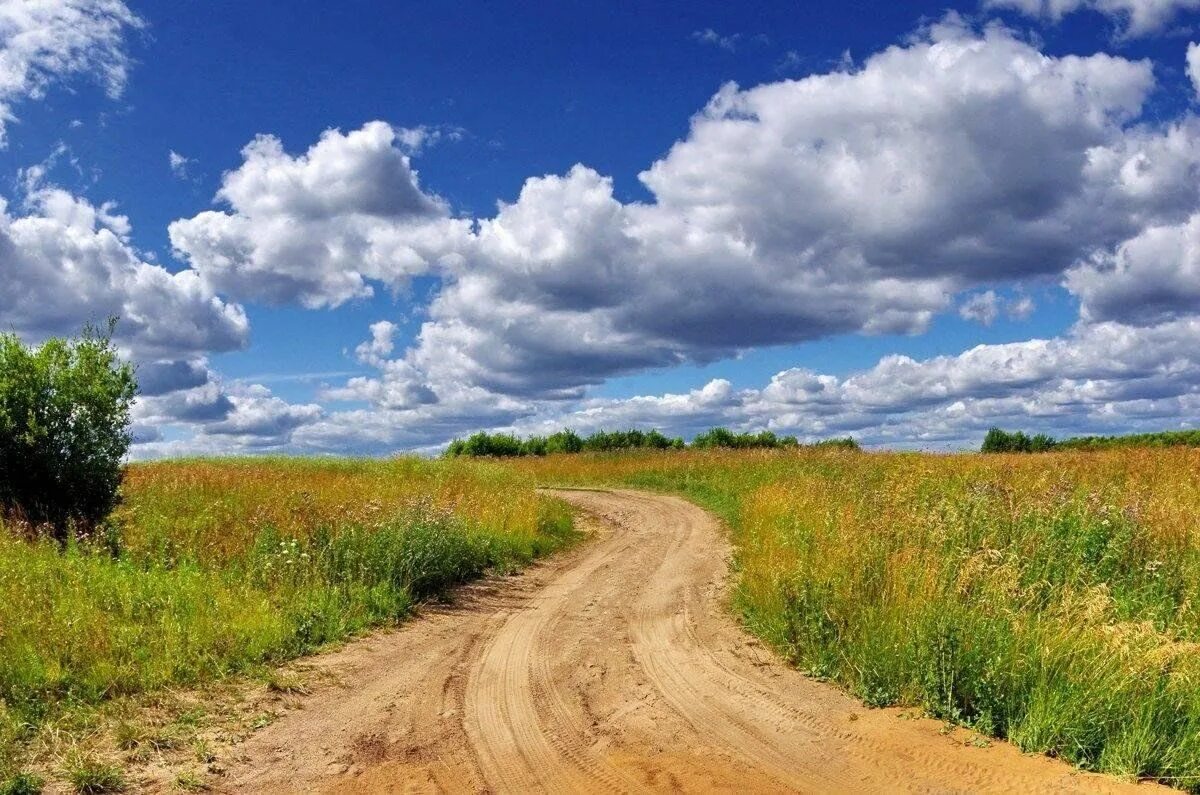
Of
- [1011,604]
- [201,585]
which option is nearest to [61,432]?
[201,585]

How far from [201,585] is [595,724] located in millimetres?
6049

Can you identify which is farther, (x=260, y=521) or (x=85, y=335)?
(x=85, y=335)

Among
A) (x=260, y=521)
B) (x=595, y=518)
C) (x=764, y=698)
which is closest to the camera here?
(x=764, y=698)

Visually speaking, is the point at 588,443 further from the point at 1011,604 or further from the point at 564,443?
the point at 1011,604

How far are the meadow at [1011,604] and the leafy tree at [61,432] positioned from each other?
37.3 ft

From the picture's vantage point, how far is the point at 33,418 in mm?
13758

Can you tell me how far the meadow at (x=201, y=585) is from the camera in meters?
7.87

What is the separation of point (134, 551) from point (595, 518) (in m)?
13.5

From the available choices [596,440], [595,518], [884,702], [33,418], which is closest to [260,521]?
[33,418]

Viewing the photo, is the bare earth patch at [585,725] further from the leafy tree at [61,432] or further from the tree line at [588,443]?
the tree line at [588,443]

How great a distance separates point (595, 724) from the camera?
7527 mm

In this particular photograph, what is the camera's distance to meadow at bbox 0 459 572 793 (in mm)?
7871

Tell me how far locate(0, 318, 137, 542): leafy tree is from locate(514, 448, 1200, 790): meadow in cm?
1137

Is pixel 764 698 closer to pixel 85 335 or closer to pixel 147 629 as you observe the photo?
pixel 147 629
